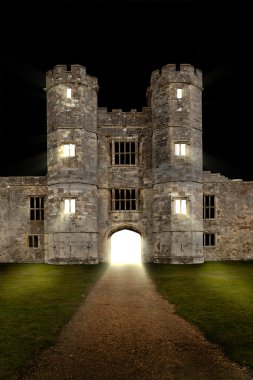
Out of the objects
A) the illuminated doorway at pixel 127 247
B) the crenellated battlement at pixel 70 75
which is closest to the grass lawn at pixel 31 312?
the crenellated battlement at pixel 70 75

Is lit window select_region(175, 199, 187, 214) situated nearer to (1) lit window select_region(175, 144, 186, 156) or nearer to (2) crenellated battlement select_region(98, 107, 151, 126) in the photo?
(1) lit window select_region(175, 144, 186, 156)

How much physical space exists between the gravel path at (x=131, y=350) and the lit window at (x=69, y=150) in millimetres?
17165

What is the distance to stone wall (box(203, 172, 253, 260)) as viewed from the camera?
2927 cm

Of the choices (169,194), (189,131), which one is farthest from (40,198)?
(189,131)

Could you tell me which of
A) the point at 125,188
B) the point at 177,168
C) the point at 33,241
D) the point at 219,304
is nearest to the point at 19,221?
the point at 33,241

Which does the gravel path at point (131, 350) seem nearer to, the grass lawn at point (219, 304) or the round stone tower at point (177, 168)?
the grass lawn at point (219, 304)

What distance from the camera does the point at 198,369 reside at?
6344 millimetres

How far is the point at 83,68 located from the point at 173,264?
14.4 m

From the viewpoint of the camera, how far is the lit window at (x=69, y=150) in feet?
90.1

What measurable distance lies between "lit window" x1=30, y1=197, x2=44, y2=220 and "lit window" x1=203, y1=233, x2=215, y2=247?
11.7 meters

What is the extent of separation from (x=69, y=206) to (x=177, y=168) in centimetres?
753

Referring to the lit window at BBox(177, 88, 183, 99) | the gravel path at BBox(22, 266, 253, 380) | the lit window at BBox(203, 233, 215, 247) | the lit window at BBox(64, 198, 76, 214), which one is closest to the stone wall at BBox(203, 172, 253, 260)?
the lit window at BBox(203, 233, 215, 247)

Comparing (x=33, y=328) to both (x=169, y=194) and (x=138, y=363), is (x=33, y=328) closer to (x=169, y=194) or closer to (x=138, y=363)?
(x=138, y=363)

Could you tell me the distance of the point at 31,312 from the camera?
412 inches
